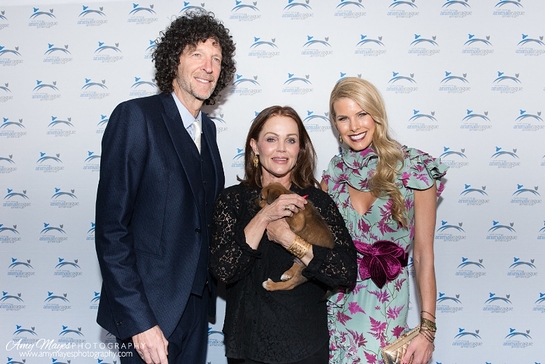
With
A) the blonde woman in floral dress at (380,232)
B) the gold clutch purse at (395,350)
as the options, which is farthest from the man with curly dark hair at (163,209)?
the gold clutch purse at (395,350)

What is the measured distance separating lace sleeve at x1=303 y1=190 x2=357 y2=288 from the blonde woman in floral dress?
15cm

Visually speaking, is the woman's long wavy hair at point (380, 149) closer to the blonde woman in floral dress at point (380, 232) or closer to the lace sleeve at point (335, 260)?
the blonde woman in floral dress at point (380, 232)

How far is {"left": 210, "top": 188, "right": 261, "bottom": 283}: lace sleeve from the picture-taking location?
7.32ft

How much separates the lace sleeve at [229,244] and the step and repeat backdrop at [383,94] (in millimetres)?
1123

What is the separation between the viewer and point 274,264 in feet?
7.72

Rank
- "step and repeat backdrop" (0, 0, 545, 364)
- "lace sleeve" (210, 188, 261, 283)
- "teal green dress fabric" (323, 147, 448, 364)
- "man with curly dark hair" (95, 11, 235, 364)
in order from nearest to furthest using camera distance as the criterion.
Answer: "man with curly dark hair" (95, 11, 235, 364)
"lace sleeve" (210, 188, 261, 283)
"teal green dress fabric" (323, 147, 448, 364)
"step and repeat backdrop" (0, 0, 545, 364)

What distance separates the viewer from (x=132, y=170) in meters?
2.08

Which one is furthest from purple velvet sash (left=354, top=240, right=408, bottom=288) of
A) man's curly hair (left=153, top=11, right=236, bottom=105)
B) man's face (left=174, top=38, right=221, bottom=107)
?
man's curly hair (left=153, top=11, right=236, bottom=105)

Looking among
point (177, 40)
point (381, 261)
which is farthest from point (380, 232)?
point (177, 40)

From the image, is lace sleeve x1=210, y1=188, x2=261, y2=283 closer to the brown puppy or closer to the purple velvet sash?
the brown puppy

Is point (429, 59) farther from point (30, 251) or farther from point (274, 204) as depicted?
point (30, 251)

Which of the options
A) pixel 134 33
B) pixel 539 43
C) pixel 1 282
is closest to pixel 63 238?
pixel 1 282

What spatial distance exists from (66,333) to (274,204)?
239cm

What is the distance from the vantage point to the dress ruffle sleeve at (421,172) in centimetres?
246
